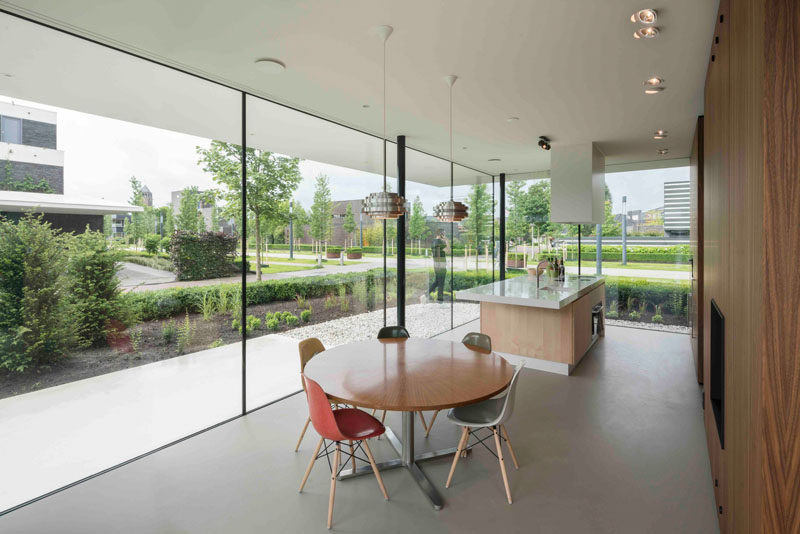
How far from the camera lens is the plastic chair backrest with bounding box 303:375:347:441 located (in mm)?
2260

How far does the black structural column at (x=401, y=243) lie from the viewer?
5.15m

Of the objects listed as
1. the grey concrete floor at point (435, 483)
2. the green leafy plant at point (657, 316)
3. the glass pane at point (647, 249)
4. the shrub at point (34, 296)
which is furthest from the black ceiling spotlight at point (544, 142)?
the shrub at point (34, 296)

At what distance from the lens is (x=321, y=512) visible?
2.35 m

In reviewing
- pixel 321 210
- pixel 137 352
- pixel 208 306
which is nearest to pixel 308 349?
pixel 208 306

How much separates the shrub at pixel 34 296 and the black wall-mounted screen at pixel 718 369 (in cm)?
376

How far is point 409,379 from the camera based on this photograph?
253 centimetres

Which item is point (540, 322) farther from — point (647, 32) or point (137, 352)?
point (137, 352)

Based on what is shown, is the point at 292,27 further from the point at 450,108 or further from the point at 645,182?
the point at 645,182

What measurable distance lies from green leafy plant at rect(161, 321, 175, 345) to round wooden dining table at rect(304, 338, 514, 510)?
122 cm

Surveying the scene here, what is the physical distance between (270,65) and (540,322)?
3.96 metres

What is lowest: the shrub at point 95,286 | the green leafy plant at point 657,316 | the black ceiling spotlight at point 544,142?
the green leafy plant at point 657,316

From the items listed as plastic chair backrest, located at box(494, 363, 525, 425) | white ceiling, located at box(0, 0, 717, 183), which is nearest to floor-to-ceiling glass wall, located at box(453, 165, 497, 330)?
white ceiling, located at box(0, 0, 717, 183)

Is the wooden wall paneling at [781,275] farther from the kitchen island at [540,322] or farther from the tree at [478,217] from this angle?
the tree at [478,217]

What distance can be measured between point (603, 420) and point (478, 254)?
426cm
